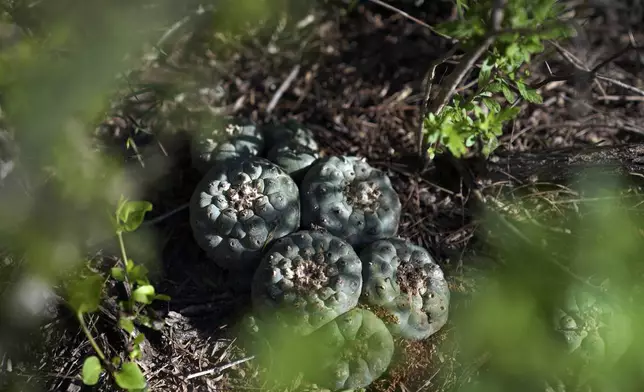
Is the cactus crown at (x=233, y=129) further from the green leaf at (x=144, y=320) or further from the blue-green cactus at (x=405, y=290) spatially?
the green leaf at (x=144, y=320)

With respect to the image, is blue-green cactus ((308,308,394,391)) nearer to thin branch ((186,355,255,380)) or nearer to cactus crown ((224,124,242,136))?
thin branch ((186,355,255,380))

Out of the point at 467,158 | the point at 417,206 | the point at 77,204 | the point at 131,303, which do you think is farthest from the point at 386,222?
the point at 77,204

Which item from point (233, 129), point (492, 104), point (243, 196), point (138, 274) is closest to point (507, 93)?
point (492, 104)

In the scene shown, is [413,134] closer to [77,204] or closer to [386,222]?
[386,222]

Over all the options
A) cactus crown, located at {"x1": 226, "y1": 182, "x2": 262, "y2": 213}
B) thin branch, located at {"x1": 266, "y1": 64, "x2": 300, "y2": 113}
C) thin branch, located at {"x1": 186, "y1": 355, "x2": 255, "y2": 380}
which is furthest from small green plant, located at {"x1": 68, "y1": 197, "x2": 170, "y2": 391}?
thin branch, located at {"x1": 266, "y1": 64, "x2": 300, "y2": 113}

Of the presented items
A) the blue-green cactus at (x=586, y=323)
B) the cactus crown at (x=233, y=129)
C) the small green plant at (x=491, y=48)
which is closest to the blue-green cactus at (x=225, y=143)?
the cactus crown at (x=233, y=129)

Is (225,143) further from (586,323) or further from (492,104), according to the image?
(586,323)
